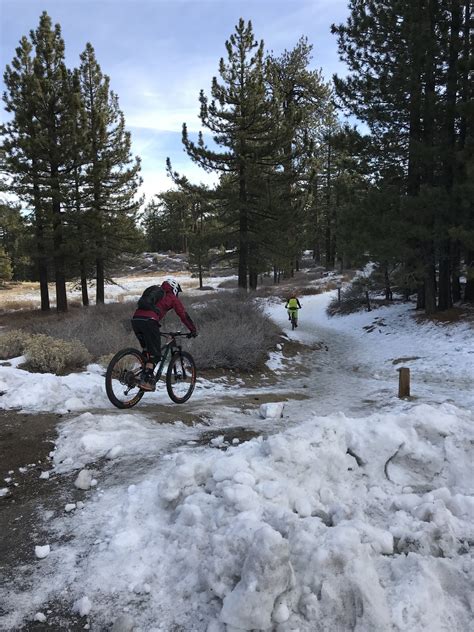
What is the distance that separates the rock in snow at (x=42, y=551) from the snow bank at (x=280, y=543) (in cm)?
8

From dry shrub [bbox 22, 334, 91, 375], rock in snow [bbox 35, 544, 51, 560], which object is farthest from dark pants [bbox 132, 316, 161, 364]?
rock in snow [bbox 35, 544, 51, 560]

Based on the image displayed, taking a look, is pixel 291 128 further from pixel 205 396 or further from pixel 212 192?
pixel 205 396

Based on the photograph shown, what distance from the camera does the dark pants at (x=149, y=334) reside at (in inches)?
242

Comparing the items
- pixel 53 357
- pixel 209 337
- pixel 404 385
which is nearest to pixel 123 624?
pixel 53 357

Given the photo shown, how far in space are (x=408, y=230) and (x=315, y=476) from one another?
40.4 ft

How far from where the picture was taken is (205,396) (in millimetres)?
8094

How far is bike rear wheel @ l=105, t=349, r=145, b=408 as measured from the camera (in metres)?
5.97

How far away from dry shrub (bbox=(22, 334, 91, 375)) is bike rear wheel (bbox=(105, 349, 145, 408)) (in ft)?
5.90

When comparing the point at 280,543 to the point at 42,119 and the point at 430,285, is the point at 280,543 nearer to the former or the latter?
the point at 430,285

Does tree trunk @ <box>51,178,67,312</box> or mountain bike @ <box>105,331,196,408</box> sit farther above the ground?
tree trunk @ <box>51,178,67,312</box>

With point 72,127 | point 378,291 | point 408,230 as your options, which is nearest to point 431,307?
point 408,230

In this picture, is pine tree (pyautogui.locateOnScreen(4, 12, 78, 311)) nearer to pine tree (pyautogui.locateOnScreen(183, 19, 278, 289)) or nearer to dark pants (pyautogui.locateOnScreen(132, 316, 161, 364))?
pine tree (pyautogui.locateOnScreen(183, 19, 278, 289))

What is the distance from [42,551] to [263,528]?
1.55 metres

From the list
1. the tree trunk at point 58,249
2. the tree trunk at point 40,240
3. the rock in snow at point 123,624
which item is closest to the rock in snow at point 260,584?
the rock in snow at point 123,624
